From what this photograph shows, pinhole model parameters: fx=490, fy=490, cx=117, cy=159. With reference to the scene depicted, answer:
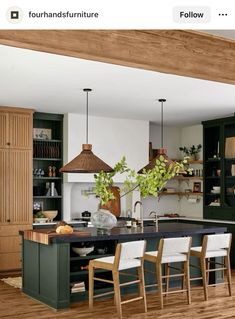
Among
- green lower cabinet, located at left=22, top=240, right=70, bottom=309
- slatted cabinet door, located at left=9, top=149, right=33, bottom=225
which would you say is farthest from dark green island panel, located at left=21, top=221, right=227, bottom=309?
slatted cabinet door, located at left=9, top=149, right=33, bottom=225

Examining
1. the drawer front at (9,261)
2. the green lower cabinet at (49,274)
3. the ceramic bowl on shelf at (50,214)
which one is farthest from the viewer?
the ceramic bowl on shelf at (50,214)

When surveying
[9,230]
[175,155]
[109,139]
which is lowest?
[9,230]

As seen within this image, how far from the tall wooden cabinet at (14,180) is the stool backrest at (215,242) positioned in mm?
3146

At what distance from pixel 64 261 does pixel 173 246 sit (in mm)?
1241

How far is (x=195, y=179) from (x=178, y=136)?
3.40 ft

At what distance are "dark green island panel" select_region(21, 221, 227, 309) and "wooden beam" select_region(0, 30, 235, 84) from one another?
7.24ft

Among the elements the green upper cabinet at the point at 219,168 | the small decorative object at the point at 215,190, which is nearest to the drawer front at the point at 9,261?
the green upper cabinet at the point at 219,168

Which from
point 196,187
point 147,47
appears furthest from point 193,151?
point 147,47

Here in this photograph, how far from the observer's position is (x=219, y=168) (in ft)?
30.1

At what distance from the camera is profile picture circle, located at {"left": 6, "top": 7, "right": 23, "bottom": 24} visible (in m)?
2.41

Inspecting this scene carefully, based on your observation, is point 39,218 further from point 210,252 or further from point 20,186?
point 210,252

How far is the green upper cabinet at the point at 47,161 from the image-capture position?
27.2ft

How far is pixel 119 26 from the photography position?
8.16 ft

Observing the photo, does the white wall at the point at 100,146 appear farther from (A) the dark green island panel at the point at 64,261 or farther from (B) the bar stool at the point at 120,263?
(B) the bar stool at the point at 120,263
